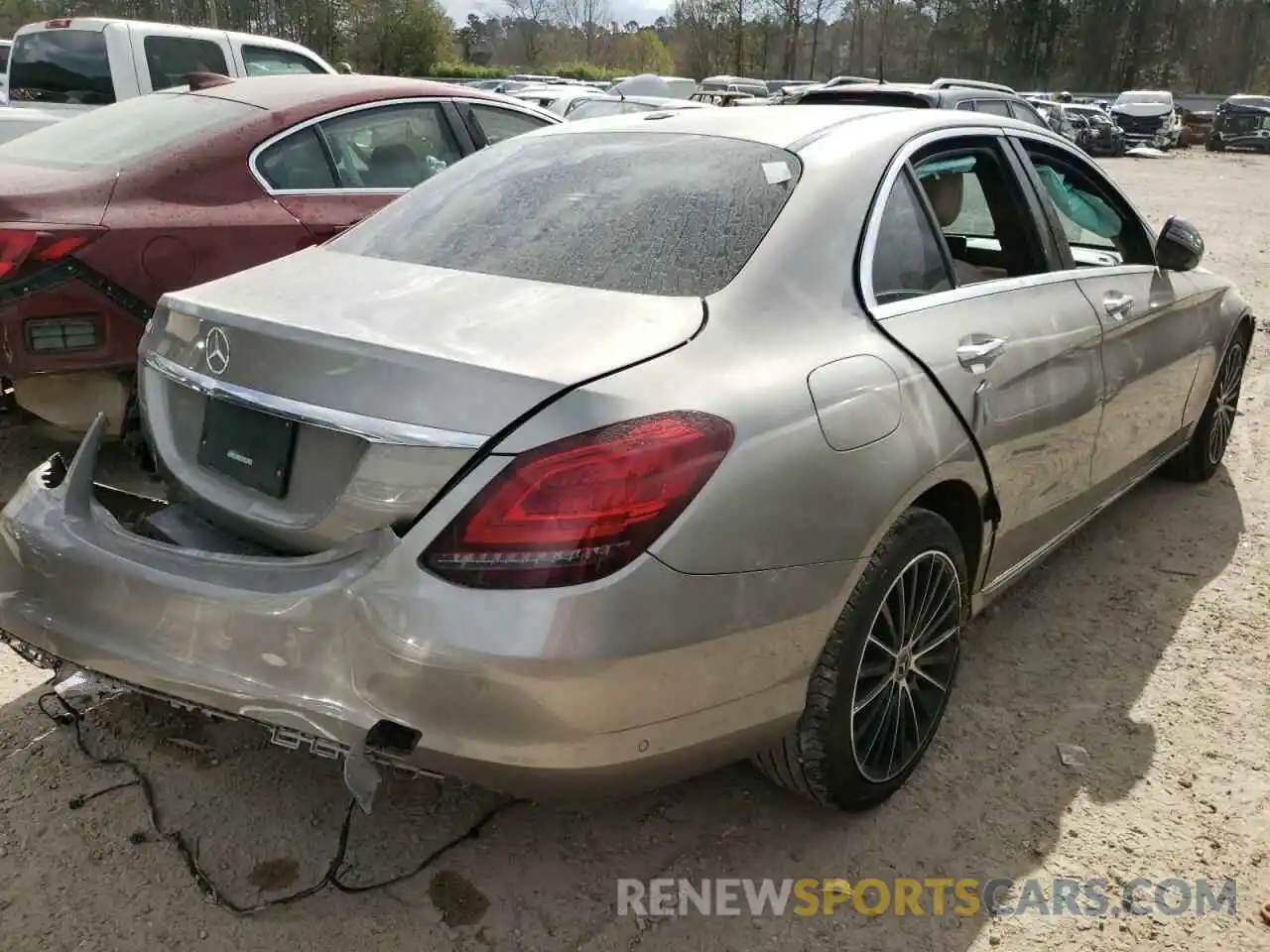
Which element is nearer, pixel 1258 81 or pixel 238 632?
pixel 238 632

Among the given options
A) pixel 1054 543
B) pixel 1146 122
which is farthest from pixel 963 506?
pixel 1146 122

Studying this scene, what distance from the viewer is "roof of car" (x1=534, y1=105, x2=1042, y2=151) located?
2.74m

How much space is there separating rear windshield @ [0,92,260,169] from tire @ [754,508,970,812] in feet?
11.6

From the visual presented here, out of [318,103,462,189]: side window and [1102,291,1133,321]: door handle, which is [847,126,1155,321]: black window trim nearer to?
[1102,291,1133,321]: door handle

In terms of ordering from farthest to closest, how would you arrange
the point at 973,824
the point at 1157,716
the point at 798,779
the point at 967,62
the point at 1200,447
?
the point at 967,62 < the point at 1200,447 < the point at 1157,716 < the point at 973,824 < the point at 798,779

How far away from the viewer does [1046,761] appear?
282 cm

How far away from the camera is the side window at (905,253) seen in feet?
8.28

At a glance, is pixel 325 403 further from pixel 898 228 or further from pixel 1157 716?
pixel 1157 716

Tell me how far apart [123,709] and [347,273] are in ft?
4.50

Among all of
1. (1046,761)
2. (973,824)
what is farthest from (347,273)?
(1046,761)

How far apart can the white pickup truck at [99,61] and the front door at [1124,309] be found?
573cm

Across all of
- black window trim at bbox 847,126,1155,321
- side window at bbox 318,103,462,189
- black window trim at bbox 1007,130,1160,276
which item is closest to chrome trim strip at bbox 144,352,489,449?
black window trim at bbox 847,126,1155,321

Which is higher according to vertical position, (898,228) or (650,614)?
(898,228)

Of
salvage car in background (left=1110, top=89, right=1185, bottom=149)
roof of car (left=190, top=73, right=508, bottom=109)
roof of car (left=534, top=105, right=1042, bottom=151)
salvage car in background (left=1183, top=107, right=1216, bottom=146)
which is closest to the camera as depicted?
roof of car (left=534, top=105, right=1042, bottom=151)
